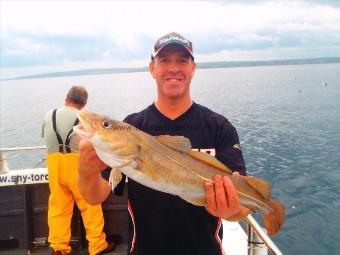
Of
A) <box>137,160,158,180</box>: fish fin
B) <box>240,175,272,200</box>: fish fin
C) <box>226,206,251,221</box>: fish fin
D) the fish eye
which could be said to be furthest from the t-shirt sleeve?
the fish eye

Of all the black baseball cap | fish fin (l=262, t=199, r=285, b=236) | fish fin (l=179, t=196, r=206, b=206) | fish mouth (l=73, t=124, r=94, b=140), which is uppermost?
the black baseball cap

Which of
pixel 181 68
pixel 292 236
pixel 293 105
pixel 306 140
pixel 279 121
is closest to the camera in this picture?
pixel 181 68

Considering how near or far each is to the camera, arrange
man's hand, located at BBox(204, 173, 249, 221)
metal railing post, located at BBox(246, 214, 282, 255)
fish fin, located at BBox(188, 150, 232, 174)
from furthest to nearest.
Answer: metal railing post, located at BBox(246, 214, 282, 255), fish fin, located at BBox(188, 150, 232, 174), man's hand, located at BBox(204, 173, 249, 221)

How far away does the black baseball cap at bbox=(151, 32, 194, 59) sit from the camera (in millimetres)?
3871

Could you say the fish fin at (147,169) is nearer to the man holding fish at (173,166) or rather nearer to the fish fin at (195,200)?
the man holding fish at (173,166)

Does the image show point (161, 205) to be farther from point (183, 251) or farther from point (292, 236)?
point (292, 236)

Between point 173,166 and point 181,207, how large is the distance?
20.9 inches

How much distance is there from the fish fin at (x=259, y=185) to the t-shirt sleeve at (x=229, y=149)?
0.64 feet

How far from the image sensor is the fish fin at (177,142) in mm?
3426

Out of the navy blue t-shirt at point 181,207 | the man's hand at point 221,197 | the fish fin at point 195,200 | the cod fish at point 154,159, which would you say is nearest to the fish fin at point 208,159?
the cod fish at point 154,159

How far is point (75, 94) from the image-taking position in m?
7.56

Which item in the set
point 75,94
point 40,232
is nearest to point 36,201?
point 40,232

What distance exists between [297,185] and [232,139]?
64.7 ft

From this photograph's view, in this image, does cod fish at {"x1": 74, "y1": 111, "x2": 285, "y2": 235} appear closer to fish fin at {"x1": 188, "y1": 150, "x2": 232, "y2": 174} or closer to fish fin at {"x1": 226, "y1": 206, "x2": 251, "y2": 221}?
fish fin at {"x1": 188, "y1": 150, "x2": 232, "y2": 174}
